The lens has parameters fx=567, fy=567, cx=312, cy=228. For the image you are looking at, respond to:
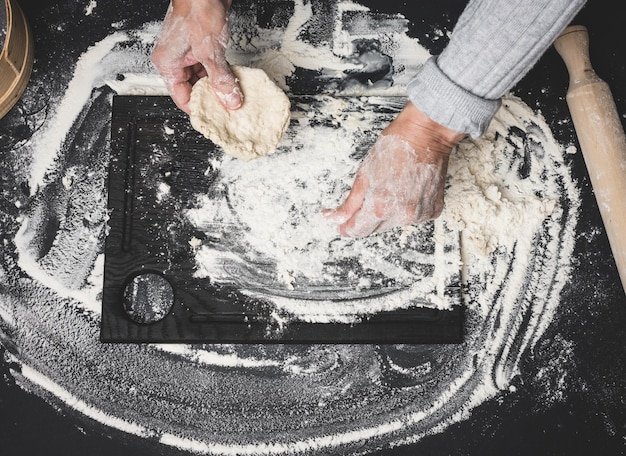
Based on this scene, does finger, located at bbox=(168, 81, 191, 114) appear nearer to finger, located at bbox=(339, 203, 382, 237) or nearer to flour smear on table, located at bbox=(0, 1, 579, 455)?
flour smear on table, located at bbox=(0, 1, 579, 455)

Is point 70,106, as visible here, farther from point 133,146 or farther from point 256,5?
point 256,5

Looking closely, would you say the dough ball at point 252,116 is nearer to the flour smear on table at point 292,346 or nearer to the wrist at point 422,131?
the flour smear on table at point 292,346

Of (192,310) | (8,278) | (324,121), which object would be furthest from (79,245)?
(324,121)

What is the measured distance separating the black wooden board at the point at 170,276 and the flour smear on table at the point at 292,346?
0.06 metres

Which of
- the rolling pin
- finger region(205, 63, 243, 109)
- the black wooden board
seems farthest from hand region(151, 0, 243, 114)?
the rolling pin

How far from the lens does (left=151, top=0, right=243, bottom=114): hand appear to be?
1.10 meters

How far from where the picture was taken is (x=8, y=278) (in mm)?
1350

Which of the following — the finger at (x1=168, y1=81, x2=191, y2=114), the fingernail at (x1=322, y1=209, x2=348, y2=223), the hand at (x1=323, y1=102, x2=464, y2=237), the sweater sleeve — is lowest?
the fingernail at (x1=322, y1=209, x2=348, y2=223)

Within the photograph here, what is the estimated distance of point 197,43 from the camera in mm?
1101

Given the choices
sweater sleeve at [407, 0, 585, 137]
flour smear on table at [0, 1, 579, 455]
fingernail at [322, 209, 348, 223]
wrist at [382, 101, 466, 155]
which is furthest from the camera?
flour smear on table at [0, 1, 579, 455]

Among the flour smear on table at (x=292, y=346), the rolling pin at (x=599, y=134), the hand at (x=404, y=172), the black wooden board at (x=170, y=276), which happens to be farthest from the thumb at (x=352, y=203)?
the rolling pin at (x=599, y=134)

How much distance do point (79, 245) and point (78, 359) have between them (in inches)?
10.5

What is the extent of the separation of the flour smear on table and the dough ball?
0.31 ft

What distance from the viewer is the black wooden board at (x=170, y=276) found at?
1239mm
